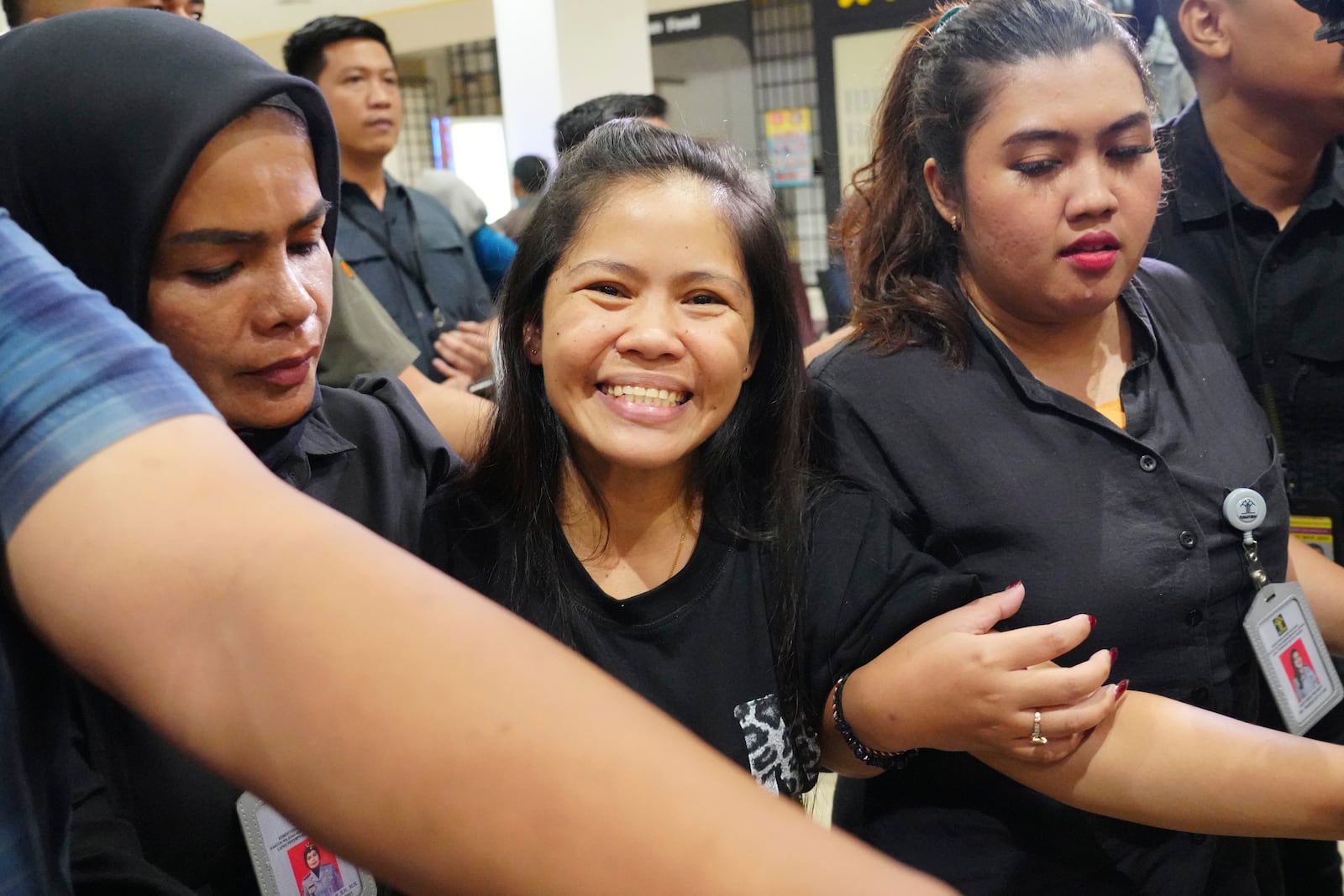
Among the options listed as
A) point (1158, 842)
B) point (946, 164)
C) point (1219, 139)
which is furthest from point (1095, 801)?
point (1219, 139)

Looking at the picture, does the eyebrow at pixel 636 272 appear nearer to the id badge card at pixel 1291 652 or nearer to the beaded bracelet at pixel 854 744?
the beaded bracelet at pixel 854 744

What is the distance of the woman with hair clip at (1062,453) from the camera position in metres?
1.34

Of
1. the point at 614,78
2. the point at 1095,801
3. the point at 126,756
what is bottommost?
the point at 1095,801

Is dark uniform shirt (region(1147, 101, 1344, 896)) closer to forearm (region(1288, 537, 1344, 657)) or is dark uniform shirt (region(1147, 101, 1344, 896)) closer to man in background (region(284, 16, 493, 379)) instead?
forearm (region(1288, 537, 1344, 657))

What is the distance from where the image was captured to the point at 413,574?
0.41 meters

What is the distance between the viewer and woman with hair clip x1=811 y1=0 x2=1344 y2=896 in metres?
1.34

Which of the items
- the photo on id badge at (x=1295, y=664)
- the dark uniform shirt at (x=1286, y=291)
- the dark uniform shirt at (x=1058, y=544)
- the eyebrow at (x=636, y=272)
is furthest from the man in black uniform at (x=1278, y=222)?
the eyebrow at (x=636, y=272)

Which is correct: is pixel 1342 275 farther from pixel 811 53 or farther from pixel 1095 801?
pixel 811 53

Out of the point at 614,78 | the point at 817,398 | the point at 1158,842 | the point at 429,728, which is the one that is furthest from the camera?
the point at 614,78

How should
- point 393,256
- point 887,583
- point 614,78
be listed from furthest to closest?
point 614,78
point 393,256
point 887,583

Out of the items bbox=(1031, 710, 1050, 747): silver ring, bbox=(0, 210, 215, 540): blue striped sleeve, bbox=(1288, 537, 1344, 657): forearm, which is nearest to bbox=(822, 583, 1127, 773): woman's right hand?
bbox=(1031, 710, 1050, 747): silver ring

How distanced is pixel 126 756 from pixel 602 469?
61 cm

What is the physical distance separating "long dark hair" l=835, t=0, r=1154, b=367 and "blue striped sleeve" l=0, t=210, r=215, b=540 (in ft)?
3.77

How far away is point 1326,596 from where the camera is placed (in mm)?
1633
